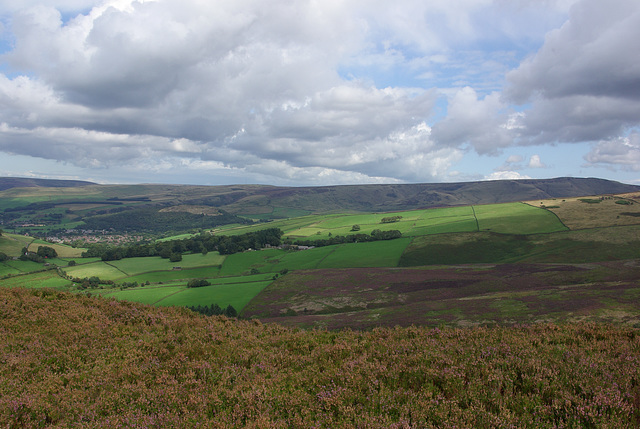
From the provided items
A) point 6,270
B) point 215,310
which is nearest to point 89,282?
point 6,270

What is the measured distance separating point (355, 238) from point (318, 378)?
383 feet

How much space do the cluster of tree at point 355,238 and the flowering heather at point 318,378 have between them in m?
105

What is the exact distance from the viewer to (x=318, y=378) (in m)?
8.56

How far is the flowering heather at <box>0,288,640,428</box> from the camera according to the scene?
6.46m

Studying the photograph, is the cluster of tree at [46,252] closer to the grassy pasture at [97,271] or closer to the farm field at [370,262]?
the farm field at [370,262]

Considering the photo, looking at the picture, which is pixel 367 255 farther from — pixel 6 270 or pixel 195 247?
pixel 6 270

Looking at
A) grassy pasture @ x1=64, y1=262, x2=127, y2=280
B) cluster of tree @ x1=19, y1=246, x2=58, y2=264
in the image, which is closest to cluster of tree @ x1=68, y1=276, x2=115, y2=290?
grassy pasture @ x1=64, y1=262, x2=127, y2=280

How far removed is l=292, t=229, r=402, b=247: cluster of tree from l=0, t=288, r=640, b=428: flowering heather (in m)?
105

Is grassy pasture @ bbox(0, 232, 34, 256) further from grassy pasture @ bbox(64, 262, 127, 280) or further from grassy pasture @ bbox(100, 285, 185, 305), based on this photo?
grassy pasture @ bbox(100, 285, 185, 305)

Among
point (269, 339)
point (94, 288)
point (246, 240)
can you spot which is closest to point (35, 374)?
point (269, 339)

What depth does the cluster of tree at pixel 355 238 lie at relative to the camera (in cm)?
11712

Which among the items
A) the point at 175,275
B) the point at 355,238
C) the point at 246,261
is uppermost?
the point at 355,238

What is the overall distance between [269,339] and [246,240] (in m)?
122

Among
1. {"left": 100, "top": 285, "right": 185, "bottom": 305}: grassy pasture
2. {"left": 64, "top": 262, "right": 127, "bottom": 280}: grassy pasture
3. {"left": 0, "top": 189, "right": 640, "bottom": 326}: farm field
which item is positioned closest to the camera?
{"left": 100, "top": 285, "right": 185, "bottom": 305}: grassy pasture
